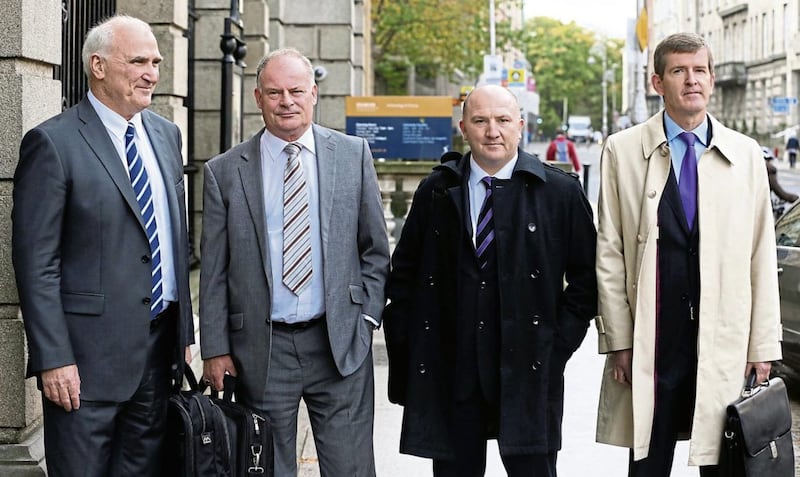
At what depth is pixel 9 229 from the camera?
5402mm

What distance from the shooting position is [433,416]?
4.80m

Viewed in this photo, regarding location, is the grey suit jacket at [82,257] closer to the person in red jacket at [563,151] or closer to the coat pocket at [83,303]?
the coat pocket at [83,303]

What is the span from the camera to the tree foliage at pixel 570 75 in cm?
14350

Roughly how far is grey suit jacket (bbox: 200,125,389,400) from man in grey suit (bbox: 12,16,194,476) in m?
0.14

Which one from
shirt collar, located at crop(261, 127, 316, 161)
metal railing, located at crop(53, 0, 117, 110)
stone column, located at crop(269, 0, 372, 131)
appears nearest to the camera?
shirt collar, located at crop(261, 127, 316, 161)

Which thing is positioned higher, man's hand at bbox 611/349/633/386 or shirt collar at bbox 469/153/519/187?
shirt collar at bbox 469/153/519/187

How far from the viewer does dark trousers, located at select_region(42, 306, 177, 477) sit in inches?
174

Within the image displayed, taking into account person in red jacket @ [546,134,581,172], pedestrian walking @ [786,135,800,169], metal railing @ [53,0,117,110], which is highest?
pedestrian walking @ [786,135,800,169]

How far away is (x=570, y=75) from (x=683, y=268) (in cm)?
14461

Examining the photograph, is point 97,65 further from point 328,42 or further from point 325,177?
point 328,42

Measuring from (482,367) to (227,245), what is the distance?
1064mm

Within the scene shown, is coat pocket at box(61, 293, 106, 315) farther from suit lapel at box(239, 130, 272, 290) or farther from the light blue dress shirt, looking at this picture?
the light blue dress shirt

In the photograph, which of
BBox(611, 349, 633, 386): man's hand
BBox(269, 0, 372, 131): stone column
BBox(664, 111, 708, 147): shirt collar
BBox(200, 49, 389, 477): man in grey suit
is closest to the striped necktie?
BBox(200, 49, 389, 477): man in grey suit

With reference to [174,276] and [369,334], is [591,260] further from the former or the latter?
[174,276]
